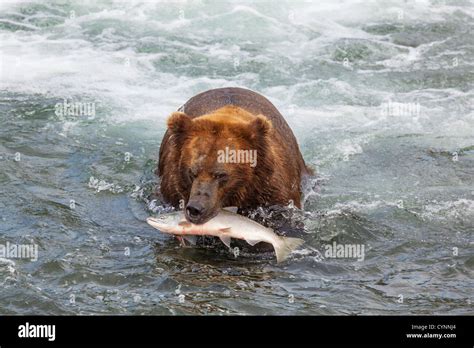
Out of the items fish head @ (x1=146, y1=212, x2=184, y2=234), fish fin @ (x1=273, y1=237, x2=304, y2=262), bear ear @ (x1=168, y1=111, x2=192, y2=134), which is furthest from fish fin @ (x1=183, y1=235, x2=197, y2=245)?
bear ear @ (x1=168, y1=111, x2=192, y2=134)

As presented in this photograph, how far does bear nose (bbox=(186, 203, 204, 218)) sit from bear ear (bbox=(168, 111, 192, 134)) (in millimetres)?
Answer: 963

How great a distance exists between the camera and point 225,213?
25.8 ft

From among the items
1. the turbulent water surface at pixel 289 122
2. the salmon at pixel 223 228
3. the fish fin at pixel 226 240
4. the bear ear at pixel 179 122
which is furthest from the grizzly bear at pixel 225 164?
the turbulent water surface at pixel 289 122

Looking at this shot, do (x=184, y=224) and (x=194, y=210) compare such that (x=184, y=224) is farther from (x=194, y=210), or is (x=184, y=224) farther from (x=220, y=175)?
(x=220, y=175)

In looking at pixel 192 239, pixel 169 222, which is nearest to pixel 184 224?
pixel 169 222

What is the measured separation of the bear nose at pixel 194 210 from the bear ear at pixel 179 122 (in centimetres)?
96

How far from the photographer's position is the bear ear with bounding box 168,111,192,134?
26.8 feet

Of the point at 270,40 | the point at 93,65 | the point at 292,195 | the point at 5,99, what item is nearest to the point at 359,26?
the point at 270,40

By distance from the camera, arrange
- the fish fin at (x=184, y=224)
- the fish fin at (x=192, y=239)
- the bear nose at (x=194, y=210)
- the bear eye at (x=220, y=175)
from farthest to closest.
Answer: the fish fin at (x=192, y=239) → the bear eye at (x=220, y=175) → the fish fin at (x=184, y=224) → the bear nose at (x=194, y=210)

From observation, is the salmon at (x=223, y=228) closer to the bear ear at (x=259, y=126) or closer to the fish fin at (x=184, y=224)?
the fish fin at (x=184, y=224)

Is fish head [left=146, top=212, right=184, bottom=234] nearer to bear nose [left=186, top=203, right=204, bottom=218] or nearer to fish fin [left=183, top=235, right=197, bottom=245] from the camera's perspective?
bear nose [left=186, top=203, right=204, bottom=218]

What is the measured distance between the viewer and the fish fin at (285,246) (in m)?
7.93
